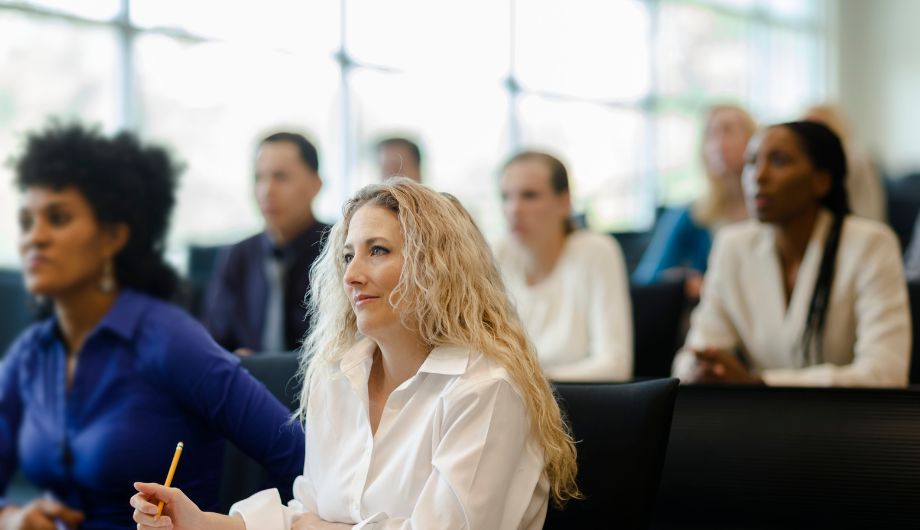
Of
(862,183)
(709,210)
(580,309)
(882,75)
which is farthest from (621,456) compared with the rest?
(882,75)

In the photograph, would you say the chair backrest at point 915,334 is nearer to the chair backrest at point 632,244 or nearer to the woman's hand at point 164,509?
the woman's hand at point 164,509

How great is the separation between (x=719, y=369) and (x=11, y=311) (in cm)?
263

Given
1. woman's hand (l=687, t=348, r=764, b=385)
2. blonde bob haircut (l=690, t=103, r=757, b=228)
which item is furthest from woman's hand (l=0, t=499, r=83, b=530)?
blonde bob haircut (l=690, t=103, r=757, b=228)

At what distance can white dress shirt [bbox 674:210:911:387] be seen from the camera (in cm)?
279

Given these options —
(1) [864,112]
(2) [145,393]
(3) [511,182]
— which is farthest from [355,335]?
(1) [864,112]

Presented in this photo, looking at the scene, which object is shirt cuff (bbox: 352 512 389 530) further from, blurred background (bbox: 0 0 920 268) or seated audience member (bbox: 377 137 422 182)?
seated audience member (bbox: 377 137 422 182)

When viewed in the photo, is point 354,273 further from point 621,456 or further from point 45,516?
point 45,516

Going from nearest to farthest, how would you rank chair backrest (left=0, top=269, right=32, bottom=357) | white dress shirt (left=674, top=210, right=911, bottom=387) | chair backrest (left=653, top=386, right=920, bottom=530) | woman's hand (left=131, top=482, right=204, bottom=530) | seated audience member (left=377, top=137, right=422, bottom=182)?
1. woman's hand (left=131, top=482, right=204, bottom=530)
2. chair backrest (left=653, top=386, right=920, bottom=530)
3. white dress shirt (left=674, top=210, right=911, bottom=387)
4. chair backrest (left=0, top=269, right=32, bottom=357)
5. seated audience member (left=377, top=137, right=422, bottom=182)

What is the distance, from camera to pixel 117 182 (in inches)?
101

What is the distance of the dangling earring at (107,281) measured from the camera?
2514mm

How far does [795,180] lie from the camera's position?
2.99 m

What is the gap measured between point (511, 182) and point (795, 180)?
3.40 ft

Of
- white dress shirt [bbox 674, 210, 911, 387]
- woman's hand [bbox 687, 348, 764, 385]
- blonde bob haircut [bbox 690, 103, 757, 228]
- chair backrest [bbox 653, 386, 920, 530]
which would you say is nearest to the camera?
chair backrest [bbox 653, 386, 920, 530]

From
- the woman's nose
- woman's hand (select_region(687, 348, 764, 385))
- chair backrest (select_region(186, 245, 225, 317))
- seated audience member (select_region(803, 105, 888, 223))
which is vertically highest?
seated audience member (select_region(803, 105, 888, 223))
